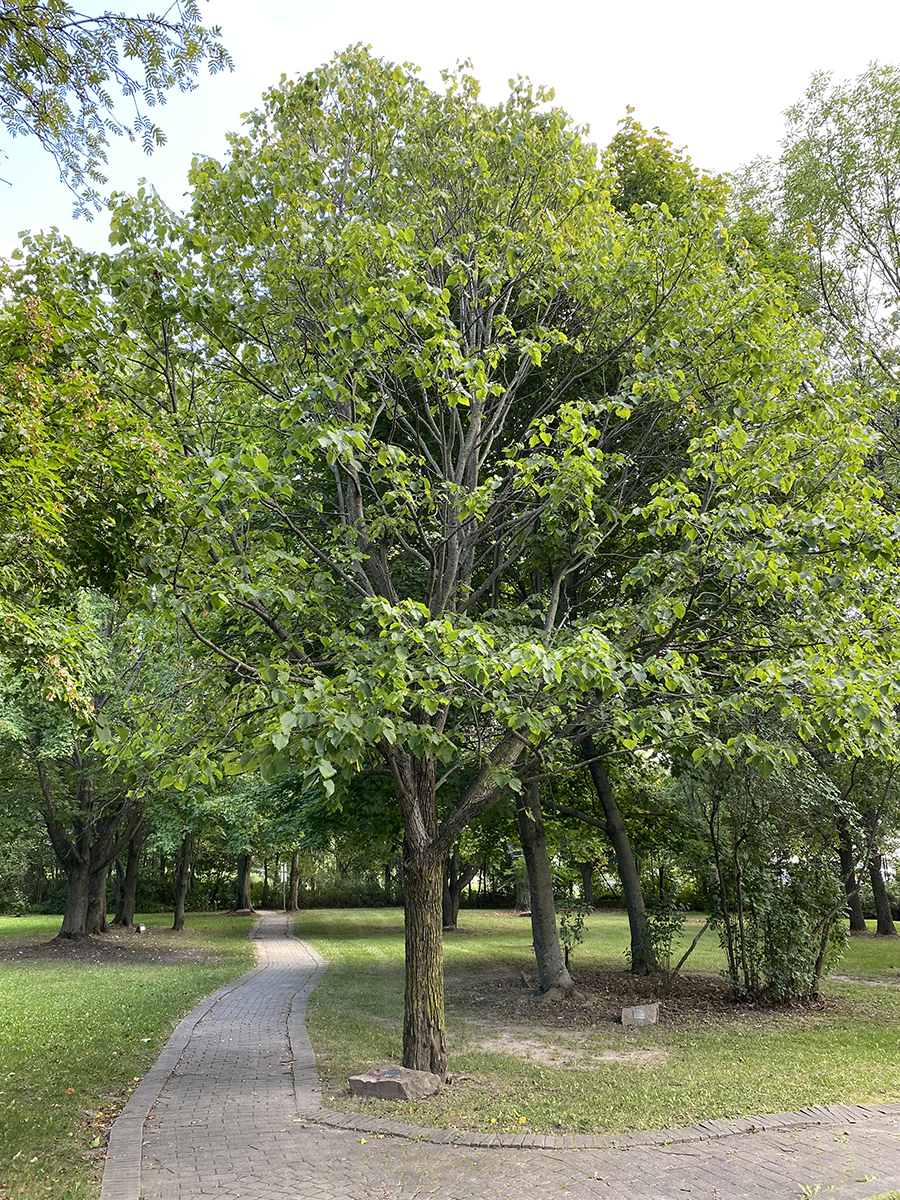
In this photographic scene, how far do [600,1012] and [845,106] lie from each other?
14.8 m

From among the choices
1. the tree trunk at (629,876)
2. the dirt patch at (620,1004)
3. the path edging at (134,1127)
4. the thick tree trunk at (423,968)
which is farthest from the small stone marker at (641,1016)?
the path edging at (134,1127)

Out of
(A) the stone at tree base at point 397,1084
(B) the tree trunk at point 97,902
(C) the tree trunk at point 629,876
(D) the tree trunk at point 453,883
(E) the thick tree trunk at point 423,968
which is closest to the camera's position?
(A) the stone at tree base at point 397,1084

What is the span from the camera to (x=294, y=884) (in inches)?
1417

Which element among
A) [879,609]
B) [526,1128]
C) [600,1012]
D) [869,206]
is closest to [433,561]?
[879,609]

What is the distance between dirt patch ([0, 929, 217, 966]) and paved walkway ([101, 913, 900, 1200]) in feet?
41.2

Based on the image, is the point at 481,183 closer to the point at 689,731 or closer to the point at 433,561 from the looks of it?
the point at 433,561

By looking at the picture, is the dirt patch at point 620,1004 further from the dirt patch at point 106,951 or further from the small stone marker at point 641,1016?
the dirt patch at point 106,951

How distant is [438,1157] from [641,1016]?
18.6ft

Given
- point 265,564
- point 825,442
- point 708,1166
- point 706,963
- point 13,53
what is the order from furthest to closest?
point 706,963
point 825,442
point 265,564
point 708,1166
point 13,53

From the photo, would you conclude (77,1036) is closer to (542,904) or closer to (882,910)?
(542,904)

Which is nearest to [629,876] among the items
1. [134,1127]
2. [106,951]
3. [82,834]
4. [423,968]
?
[423,968]

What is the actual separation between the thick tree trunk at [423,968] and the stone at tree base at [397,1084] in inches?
7.4

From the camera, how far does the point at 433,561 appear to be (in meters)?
7.93

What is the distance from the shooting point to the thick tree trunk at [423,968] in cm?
711
